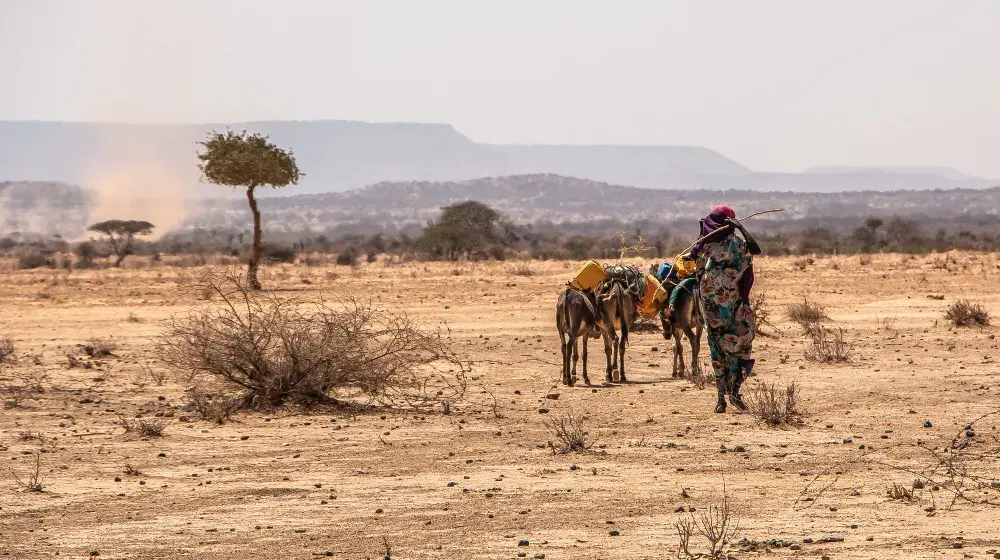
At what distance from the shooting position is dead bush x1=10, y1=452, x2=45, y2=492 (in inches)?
413

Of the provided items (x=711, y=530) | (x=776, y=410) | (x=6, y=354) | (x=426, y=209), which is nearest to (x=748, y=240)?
(x=776, y=410)

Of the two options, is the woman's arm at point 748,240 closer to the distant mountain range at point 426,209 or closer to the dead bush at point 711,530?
the dead bush at point 711,530

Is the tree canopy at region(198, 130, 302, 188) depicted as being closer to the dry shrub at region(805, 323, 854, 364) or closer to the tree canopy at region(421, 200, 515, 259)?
the tree canopy at region(421, 200, 515, 259)

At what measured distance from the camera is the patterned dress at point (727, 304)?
13.5 metres

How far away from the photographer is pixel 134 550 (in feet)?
28.2

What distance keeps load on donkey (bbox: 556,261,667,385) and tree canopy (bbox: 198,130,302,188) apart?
2141 cm

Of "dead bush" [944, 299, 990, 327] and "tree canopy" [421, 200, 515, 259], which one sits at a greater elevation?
"tree canopy" [421, 200, 515, 259]

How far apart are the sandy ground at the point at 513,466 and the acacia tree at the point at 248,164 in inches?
613

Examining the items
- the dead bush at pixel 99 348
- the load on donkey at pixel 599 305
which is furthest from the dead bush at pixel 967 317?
the dead bush at pixel 99 348

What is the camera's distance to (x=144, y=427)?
13102mm

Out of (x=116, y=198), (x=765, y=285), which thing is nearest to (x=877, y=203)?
(x=116, y=198)

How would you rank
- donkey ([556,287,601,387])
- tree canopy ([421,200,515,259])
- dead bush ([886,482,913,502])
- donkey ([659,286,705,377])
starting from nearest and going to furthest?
1. dead bush ([886,482,913,502])
2. donkey ([556,287,601,387])
3. donkey ([659,286,705,377])
4. tree canopy ([421,200,515,259])

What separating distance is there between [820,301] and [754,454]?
19272mm

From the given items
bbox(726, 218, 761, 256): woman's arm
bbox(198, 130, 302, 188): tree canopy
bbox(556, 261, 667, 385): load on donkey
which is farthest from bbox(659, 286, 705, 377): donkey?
bbox(198, 130, 302, 188): tree canopy
